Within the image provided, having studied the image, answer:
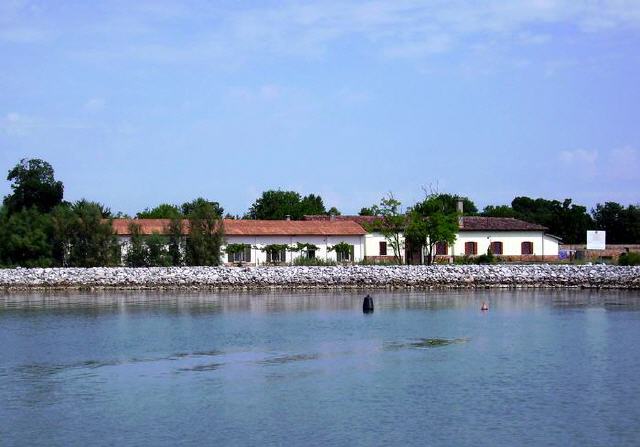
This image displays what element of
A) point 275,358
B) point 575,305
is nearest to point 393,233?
point 575,305

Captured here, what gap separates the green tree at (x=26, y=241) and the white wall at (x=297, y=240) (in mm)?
9995

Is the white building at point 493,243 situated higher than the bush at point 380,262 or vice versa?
the white building at point 493,243

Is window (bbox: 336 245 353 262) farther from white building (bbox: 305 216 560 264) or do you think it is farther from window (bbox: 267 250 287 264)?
window (bbox: 267 250 287 264)

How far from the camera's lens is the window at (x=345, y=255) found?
197 feet

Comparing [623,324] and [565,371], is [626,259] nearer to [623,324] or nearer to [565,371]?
[623,324]

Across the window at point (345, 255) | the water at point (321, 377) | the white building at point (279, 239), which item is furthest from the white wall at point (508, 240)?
the water at point (321, 377)

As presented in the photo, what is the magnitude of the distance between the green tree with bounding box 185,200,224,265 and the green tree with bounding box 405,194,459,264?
1213 centimetres

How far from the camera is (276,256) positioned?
193 feet

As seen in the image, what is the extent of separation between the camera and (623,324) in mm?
32094

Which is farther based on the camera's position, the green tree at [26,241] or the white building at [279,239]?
the white building at [279,239]

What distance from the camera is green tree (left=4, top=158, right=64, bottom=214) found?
64.1 metres

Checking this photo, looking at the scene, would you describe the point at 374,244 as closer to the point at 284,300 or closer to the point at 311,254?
the point at 311,254

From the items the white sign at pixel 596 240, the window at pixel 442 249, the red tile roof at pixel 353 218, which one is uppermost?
the red tile roof at pixel 353 218

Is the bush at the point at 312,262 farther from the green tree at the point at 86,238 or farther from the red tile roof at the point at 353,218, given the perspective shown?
the green tree at the point at 86,238
